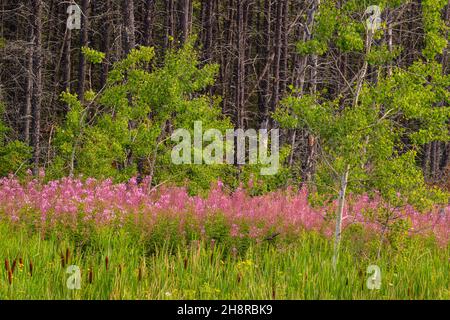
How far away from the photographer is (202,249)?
751cm

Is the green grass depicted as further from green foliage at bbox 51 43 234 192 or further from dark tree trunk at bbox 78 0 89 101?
dark tree trunk at bbox 78 0 89 101

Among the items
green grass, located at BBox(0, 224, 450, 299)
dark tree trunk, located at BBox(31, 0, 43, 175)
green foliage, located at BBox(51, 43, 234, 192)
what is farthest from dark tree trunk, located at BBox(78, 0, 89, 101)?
green grass, located at BBox(0, 224, 450, 299)

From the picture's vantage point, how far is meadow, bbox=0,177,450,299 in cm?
611

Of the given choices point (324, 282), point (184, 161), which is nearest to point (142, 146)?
point (184, 161)

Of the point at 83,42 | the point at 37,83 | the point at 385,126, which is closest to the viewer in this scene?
the point at 385,126

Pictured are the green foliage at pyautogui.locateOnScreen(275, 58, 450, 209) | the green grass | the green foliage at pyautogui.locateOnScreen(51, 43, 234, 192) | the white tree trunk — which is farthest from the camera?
the green foliage at pyautogui.locateOnScreen(51, 43, 234, 192)

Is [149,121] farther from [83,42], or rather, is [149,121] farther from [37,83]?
[83,42]

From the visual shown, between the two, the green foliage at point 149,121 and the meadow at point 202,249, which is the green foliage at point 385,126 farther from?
the green foliage at point 149,121

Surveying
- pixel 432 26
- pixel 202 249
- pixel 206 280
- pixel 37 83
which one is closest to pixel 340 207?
pixel 202 249

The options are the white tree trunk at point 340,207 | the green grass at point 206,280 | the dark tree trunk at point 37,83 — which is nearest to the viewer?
the green grass at point 206,280

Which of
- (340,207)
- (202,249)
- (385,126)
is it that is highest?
(385,126)

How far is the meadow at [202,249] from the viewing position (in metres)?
6.11

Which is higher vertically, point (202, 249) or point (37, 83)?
point (37, 83)

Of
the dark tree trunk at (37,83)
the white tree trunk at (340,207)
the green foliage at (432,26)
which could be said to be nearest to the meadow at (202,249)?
the white tree trunk at (340,207)
